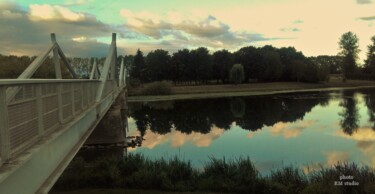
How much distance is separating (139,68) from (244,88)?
38038 mm

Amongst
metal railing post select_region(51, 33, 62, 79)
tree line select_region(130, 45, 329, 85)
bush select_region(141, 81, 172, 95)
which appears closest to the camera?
metal railing post select_region(51, 33, 62, 79)

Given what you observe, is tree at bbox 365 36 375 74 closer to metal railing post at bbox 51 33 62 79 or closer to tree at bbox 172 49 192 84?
tree at bbox 172 49 192 84

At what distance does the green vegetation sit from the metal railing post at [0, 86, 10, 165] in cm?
1015

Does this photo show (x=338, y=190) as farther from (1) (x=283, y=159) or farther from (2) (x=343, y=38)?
(2) (x=343, y=38)

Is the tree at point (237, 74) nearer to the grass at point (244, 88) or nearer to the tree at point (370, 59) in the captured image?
the grass at point (244, 88)

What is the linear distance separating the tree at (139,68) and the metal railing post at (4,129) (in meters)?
127

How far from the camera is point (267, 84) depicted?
11975 centimetres

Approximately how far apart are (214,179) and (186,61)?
367 feet

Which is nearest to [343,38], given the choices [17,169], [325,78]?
[325,78]

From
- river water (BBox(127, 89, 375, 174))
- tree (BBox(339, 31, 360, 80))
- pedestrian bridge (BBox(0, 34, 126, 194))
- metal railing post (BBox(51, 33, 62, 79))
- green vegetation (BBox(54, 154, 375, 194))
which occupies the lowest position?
river water (BBox(127, 89, 375, 174))

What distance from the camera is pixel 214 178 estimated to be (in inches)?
603

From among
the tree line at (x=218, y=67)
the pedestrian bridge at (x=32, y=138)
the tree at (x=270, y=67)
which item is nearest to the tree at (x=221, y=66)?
the tree line at (x=218, y=67)

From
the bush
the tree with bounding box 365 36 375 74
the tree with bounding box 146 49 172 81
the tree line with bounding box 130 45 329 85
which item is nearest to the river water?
the bush

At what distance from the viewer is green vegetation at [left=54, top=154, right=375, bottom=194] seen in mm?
13348
